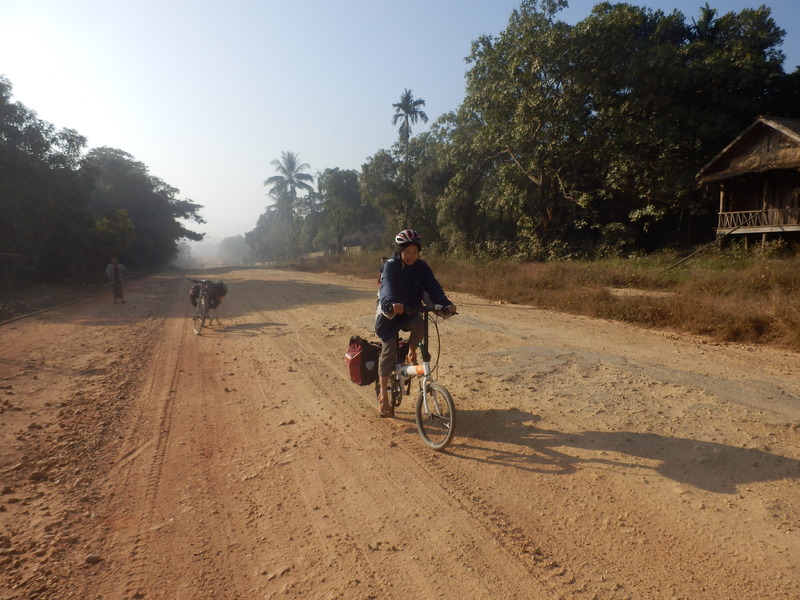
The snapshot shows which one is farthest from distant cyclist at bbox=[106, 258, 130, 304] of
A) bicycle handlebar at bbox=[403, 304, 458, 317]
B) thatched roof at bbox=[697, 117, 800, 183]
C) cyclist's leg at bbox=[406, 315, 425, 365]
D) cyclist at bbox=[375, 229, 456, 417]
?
thatched roof at bbox=[697, 117, 800, 183]

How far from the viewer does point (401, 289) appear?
445cm

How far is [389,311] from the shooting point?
4.22m

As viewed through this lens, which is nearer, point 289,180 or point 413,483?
point 413,483

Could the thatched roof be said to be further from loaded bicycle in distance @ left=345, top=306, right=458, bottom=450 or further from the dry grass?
loaded bicycle in distance @ left=345, top=306, right=458, bottom=450

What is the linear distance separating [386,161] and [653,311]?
28499 mm

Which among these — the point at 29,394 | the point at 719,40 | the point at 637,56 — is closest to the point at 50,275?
the point at 29,394

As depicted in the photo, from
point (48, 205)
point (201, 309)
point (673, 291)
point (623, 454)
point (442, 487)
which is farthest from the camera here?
point (48, 205)

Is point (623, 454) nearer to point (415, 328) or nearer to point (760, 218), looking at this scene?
point (415, 328)

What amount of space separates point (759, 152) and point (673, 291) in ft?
31.1

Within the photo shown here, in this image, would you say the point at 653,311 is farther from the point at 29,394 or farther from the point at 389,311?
the point at 29,394

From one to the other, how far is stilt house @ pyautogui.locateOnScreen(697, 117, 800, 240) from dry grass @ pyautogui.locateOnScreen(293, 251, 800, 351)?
226 centimetres

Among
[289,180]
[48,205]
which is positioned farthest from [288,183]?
[48,205]

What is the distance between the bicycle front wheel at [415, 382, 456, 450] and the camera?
4.23 m

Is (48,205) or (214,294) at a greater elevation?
(48,205)
